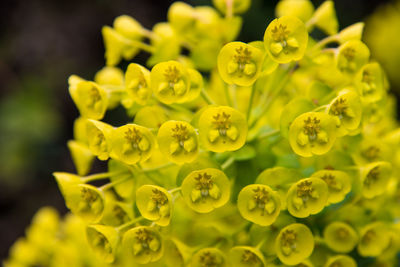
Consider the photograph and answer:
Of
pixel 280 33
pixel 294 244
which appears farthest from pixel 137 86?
pixel 294 244

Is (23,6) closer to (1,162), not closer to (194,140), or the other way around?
(1,162)

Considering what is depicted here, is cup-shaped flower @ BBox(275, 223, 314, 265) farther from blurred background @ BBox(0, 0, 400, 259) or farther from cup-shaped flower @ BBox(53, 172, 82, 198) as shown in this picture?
blurred background @ BBox(0, 0, 400, 259)

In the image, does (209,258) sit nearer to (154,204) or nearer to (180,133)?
(154,204)

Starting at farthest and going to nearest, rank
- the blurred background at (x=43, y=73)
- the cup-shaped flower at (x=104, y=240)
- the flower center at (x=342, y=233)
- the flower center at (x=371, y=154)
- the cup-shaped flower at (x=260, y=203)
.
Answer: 1. the blurred background at (x=43, y=73)
2. the flower center at (x=371, y=154)
3. the flower center at (x=342, y=233)
4. the cup-shaped flower at (x=104, y=240)
5. the cup-shaped flower at (x=260, y=203)

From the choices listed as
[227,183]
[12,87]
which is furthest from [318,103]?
[12,87]

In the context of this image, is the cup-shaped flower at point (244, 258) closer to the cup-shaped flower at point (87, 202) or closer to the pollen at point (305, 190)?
the pollen at point (305, 190)

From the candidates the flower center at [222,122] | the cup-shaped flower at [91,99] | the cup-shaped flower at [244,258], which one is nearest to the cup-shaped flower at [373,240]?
A: the cup-shaped flower at [244,258]
